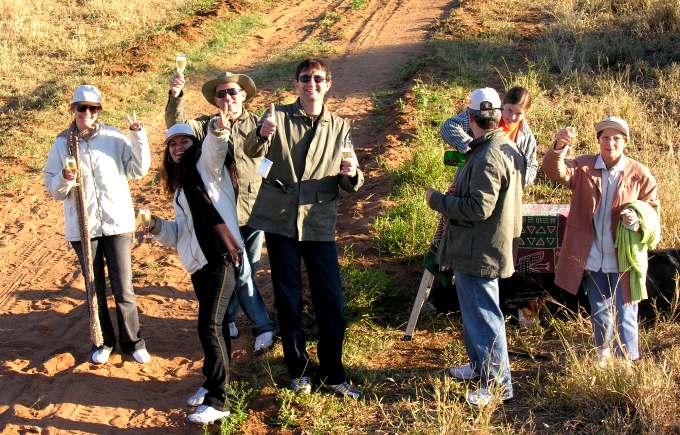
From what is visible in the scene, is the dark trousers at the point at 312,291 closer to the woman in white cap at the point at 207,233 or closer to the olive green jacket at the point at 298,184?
the olive green jacket at the point at 298,184

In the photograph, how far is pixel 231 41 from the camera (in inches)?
529

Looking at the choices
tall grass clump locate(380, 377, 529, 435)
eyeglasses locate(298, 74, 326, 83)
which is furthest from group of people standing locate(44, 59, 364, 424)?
tall grass clump locate(380, 377, 529, 435)

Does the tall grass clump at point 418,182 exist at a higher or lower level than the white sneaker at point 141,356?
higher

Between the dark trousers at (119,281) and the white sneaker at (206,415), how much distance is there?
3.44ft

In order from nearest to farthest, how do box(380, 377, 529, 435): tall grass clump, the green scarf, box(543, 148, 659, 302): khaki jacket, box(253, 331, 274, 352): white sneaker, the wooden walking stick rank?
box(380, 377, 529, 435): tall grass clump < the green scarf < box(543, 148, 659, 302): khaki jacket < the wooden walking stick < box(253, 331, 274, 352): white sneaker

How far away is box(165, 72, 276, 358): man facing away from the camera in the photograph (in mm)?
5121

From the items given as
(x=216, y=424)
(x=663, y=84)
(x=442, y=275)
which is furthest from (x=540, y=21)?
(x=216, y=424)

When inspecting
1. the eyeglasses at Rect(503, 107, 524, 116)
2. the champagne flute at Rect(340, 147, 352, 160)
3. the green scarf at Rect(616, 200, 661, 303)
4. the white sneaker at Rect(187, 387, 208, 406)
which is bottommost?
the white sneaker at Rect(187, 387, 208, 406)

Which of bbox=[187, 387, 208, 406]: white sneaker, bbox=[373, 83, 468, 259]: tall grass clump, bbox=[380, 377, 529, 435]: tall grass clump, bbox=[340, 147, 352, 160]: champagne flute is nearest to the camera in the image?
bbox=[380, 377, 529, 435]: tall grass clump

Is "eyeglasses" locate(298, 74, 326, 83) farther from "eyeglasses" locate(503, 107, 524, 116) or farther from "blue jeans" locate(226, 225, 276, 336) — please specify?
"eyeglasses" locate(503, 107, 524, 116)

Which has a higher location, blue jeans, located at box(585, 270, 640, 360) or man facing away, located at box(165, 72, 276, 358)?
man facing away, located at box(165, 72, 276, 358)

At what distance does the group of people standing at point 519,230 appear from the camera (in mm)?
4465

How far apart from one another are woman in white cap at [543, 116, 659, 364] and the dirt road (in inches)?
86.8

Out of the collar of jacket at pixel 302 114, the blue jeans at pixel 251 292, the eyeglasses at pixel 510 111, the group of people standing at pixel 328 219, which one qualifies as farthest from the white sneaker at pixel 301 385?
the eyeglasses at pixel 510 111
